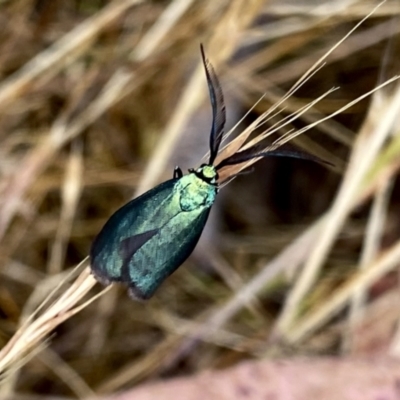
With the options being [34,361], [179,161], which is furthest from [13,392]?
[179,161]

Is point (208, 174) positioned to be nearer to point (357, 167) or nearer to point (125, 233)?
point (125, 233)

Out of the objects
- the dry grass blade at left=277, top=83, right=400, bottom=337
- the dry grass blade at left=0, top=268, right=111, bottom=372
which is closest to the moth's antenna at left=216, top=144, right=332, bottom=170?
the dry grass blade at left=0, top=268, right=111, bottom=372

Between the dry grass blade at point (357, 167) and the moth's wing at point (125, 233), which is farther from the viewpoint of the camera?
the dry grass blade at point (357, 167)

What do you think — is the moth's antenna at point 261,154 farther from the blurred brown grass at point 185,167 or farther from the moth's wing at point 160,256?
the blurred brown grass at point 185,167

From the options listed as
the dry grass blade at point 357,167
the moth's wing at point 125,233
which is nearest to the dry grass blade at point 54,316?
the moth's wing at point 125,233

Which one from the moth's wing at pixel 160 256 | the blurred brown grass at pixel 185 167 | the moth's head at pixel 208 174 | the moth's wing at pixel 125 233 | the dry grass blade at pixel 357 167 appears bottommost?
the moth's wing at pixel 160 256

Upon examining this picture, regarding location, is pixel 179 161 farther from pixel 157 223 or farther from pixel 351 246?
pixel 157 223

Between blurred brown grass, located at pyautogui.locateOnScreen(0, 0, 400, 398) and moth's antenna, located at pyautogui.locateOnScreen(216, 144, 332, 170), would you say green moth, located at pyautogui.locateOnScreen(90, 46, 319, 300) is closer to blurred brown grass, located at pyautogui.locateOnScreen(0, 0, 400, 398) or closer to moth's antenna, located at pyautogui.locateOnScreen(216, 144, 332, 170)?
moth's antenna, located at pyautogui.locateOnScreen(216, 144, 332, 170)
